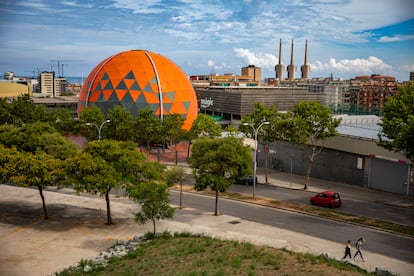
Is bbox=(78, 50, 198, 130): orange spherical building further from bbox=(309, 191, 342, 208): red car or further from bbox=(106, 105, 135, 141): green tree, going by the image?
bbox=(309, 191, 342, 208): red car

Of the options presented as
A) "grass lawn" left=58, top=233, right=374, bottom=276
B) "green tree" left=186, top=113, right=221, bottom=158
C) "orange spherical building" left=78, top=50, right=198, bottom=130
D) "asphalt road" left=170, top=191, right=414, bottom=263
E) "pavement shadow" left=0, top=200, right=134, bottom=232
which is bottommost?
"pavement shadow" left=0, top=200, right=134, bottom=232

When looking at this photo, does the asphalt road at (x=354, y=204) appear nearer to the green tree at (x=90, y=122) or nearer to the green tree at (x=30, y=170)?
the green tree at (x=30, y=170)

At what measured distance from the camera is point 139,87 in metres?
65.1

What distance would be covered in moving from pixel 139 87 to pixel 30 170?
1385 inches

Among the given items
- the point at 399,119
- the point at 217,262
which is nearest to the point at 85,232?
the point at 217,262

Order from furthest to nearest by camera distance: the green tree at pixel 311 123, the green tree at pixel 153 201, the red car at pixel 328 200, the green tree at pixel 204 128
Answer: the green tree at pixel 204 128 < the green tree at pixel 311 123 < the red car at pixel 328 200 < the green tree at pixel 153 201

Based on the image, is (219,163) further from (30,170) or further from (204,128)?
(204,128)

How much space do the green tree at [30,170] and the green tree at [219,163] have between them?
9.88m

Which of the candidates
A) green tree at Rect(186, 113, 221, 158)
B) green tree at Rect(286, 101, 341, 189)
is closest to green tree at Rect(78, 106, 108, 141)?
green tree at Rect(186, 113, 221, 158)

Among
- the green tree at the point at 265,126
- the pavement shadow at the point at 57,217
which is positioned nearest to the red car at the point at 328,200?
the green tree at the point at 265,126

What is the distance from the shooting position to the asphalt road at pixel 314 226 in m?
26.7

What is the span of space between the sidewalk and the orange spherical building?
27.0m

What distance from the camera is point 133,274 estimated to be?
20.9 meters

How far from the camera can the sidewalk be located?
24422mm
